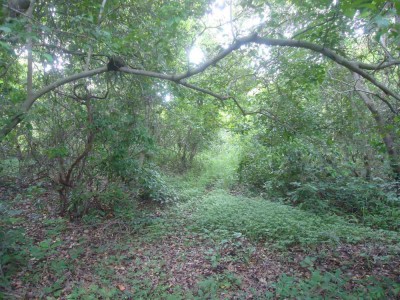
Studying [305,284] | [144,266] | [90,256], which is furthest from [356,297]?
[90,256]

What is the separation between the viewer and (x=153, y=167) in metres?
8.38

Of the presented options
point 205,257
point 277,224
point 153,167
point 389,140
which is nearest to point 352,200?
point 389,140

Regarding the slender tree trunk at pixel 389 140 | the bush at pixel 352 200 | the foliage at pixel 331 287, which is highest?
the slender tree trunk at pixel 389 140

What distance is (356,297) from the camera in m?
3.39

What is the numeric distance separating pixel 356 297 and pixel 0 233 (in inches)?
200

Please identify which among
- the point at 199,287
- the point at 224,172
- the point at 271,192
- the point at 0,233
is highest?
the point at 224,172

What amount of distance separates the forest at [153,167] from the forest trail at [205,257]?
0.09ft

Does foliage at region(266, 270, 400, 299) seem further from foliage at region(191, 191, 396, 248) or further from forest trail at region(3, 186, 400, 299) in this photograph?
foliage at region(191, 191, 396, 248)

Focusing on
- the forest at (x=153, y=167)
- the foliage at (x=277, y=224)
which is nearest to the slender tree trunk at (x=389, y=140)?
the forest at (x=153, y=167)

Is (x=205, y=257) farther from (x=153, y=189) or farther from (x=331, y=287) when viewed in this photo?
(x=153, y=189)

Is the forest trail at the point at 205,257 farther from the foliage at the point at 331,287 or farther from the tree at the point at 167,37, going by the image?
the tree at the point at 167,37

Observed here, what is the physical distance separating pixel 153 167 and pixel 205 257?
415cm

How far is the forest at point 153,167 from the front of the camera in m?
4.00

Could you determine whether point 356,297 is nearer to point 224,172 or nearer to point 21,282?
point 21,282
